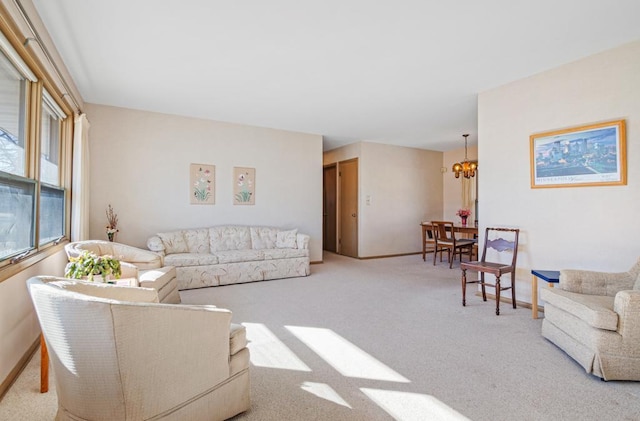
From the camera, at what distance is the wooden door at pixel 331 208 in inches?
318

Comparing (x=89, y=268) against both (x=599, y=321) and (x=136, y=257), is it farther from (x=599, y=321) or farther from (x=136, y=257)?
(x=599, y=321)

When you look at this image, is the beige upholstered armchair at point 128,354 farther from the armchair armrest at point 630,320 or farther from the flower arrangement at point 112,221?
the flower arrangement at point 112,221

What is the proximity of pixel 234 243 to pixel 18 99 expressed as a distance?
3348 mm

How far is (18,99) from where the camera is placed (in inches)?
96.5

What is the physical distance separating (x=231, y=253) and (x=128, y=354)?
372 centimetres

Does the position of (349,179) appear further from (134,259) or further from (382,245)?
(134,259)

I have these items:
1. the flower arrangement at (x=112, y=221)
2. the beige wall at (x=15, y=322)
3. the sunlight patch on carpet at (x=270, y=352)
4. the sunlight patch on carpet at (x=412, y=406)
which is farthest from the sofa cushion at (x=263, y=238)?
the sunlight patch on carpet at (x=412, y=406)

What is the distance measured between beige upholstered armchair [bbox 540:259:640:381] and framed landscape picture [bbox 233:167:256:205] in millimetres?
4538

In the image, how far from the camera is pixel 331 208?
8.30 metres

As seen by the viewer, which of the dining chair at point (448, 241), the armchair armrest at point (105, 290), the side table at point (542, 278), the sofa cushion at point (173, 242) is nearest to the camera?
the armchair armrest at point (105, 290)

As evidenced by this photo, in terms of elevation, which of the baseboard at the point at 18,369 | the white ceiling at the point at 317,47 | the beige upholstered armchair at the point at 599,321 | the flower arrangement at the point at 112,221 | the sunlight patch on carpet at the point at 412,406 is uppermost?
the white ceiling at the point at 317,47

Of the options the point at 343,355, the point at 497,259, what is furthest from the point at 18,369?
the point at 497,259

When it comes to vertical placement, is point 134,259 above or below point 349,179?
below

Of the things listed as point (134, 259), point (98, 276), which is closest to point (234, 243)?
point (134, 259)
